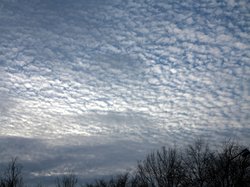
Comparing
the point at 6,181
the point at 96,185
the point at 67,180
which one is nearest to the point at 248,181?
the point at 6,181

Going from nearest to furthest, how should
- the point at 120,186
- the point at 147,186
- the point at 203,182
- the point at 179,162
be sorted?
the point at 203,182
the point at 179,162
the point at 147,186
the point at 120,186

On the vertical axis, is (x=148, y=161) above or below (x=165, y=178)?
above

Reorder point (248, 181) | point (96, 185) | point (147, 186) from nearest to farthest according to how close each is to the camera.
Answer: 1. point (248, 181)
2. point (147, 186)
3. point (96, 185)

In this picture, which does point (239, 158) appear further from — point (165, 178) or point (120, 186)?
point (120, 186)

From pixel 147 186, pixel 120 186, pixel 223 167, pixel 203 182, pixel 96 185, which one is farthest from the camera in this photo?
pixel 96 185

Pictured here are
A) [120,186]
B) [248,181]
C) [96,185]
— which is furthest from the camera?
[96,185]

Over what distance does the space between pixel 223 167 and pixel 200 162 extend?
4238 mm

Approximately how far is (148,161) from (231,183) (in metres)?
12.2

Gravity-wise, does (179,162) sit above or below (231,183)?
above

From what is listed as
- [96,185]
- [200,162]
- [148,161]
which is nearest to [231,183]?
[200,162]

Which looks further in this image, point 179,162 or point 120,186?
point 120,186

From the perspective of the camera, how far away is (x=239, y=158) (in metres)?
33.3

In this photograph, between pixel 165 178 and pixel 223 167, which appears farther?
pixel 165 178

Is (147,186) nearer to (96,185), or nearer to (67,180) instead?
(67,180)
